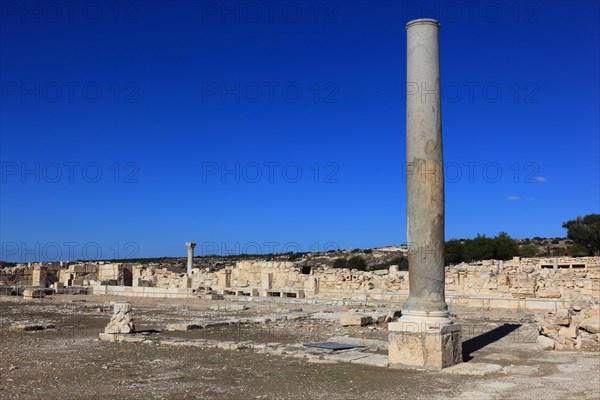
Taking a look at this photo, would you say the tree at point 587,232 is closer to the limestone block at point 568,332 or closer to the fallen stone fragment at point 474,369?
the limestone block at point 568,332

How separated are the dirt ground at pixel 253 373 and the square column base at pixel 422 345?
0.77ft

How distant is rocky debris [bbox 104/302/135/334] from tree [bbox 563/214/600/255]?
41.7 metres

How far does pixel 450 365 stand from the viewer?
7793 millimetres

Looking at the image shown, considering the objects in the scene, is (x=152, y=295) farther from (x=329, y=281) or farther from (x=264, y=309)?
(x=264, y=309)

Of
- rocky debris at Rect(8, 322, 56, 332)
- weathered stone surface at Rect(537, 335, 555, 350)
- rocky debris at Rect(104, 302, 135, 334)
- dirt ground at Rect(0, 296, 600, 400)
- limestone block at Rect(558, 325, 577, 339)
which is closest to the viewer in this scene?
dirt ground at Rect(0, 296, 600, 400)

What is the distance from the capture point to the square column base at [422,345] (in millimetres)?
7629

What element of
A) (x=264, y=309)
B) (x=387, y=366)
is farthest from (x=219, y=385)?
(x=264, y=309)

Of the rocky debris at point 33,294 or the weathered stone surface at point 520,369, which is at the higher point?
the weathered stone surface at point 520,369

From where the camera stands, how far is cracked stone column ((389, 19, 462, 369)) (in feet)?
25.4

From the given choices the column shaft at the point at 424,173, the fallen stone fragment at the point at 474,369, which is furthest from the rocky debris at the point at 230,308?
the fallen stone fragment at the point at 474,369

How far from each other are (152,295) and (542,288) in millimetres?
17492

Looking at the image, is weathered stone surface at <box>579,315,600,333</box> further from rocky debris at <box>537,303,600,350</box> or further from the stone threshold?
the stone threshold

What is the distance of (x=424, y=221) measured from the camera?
8070mm

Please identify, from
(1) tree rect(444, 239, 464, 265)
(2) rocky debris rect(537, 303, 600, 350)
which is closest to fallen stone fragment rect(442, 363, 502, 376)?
(2) rocky debris rect(537, 303, 600, 350)
